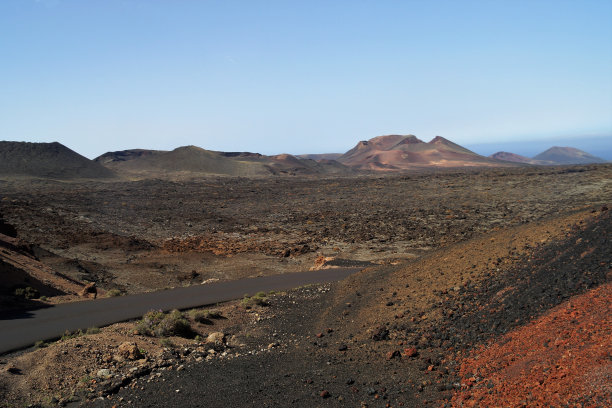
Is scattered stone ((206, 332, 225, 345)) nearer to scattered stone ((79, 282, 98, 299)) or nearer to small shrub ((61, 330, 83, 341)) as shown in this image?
small shrub ((61, 330, 83, 341))

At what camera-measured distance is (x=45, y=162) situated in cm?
7694

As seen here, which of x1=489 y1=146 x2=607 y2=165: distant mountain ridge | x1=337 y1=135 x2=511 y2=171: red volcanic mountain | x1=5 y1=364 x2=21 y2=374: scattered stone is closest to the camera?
x1=5 y1=364 x2=21 y2=374: scattered stone

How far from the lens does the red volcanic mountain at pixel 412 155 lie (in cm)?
12925

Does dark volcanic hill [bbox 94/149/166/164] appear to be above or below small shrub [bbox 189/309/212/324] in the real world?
above

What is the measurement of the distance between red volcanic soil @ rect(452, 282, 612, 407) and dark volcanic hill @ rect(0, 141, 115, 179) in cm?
7830

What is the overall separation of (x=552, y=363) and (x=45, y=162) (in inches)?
3404

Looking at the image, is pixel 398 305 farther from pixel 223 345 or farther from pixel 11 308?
pixel 11 308

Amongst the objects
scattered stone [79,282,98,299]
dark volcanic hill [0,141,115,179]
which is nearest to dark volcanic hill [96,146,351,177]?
dark volcanic hill [0,141,115,179]

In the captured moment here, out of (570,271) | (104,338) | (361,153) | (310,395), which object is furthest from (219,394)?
(361,153)

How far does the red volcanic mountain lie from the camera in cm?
12925

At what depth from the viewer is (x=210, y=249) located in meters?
27.1

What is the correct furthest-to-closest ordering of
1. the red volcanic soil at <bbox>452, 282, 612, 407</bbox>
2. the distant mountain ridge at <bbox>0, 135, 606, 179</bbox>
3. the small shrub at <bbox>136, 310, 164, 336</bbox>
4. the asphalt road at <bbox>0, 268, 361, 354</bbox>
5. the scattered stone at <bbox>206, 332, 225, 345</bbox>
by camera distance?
the distant mountain ridge at <bbox>0, 135, 606, 179</bbox> → the small shrub at <bbox>136, 310, 164, 336</bbox> → the asphalt road at <bbox>0, 268, 361, 354</bbox> → the scattered stone at <bbox>206, 332, 225, 345</bbox> → the red volcanic soil at <bbox>452, 282, 612, 407</bbox>

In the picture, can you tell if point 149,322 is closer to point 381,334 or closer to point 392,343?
point 381,334

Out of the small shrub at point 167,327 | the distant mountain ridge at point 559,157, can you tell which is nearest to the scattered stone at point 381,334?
the small shrub at point 167,327
